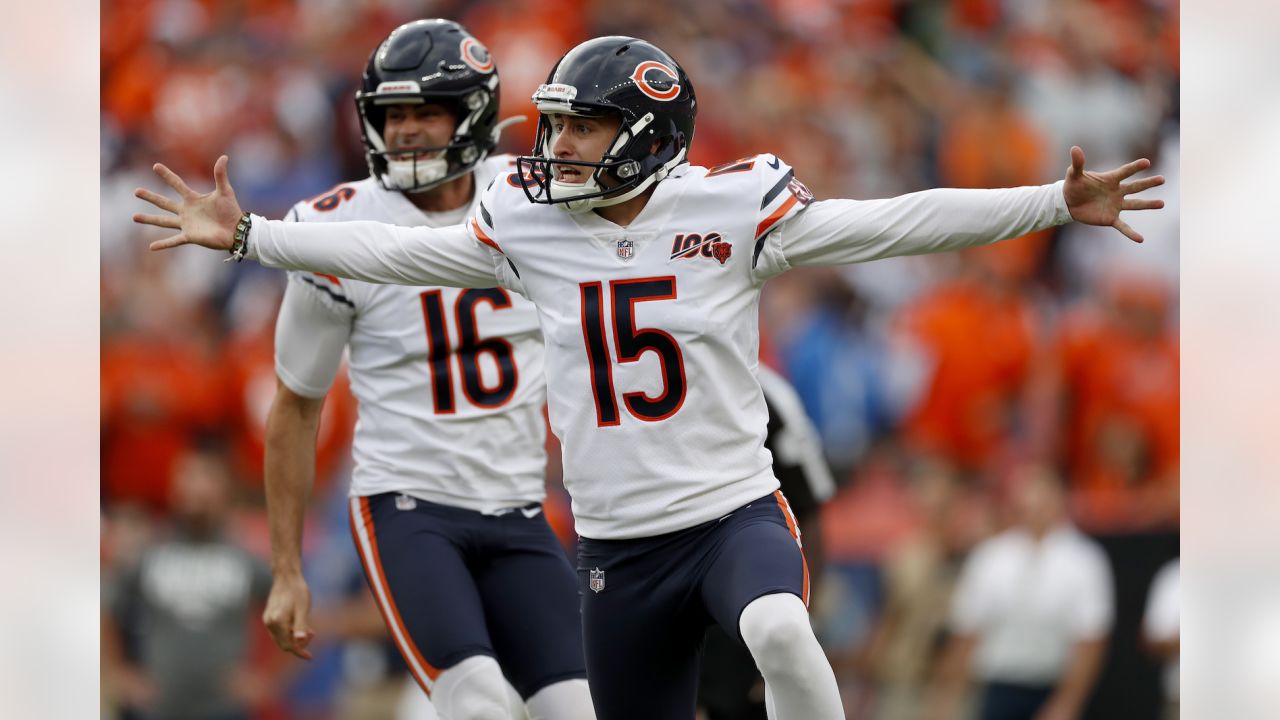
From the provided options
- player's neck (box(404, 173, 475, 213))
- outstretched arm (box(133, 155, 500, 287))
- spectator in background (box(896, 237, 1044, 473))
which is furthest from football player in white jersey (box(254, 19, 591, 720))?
spectator in background (box(896, 237, 1044, 473))

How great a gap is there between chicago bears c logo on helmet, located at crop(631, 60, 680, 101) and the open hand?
1.90 meters

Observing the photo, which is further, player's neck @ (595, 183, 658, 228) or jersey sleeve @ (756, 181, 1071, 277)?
player's neck @ (595, 183, 658, 228)

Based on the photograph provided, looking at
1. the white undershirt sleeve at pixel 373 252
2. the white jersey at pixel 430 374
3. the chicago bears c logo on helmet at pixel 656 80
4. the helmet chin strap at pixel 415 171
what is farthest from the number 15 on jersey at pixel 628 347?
the helmet chin strap at pixel 415 171

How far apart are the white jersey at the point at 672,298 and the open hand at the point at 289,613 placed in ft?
4.12

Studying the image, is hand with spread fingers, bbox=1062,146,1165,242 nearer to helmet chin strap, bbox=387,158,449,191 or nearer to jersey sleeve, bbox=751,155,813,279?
jersey sleeve, bbox=751,155,813,279

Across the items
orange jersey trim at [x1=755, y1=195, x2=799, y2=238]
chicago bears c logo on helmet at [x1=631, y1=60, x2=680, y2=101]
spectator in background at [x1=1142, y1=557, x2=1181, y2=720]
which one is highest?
chicago bears c logo on helmet at [x1=631, y1=60, x2=680, y2=101]

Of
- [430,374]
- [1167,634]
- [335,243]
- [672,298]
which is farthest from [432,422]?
[1167,634]

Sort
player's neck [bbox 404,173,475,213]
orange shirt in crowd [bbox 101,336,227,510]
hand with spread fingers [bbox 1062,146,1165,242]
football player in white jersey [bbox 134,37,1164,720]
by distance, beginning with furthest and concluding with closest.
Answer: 1. orange shirt in crowd [bbox 101,336,227,510]
2. player's neck [bbox 404,173,475,213]
3. football player in white jersey [bbox 134,37,1164,720]
4. hand with spread fingers [bbox 1062,146,1165,242]

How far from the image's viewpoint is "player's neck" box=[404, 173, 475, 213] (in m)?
5.19

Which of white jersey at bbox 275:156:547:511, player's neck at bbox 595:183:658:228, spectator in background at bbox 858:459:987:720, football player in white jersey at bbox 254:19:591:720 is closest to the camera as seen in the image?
player's neck at bbox 595:183:658:228

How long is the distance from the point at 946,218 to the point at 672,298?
27.6 inches

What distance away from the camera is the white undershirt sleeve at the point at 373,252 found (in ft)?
13.8

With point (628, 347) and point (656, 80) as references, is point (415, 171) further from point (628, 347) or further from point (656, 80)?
point (628, 347)
